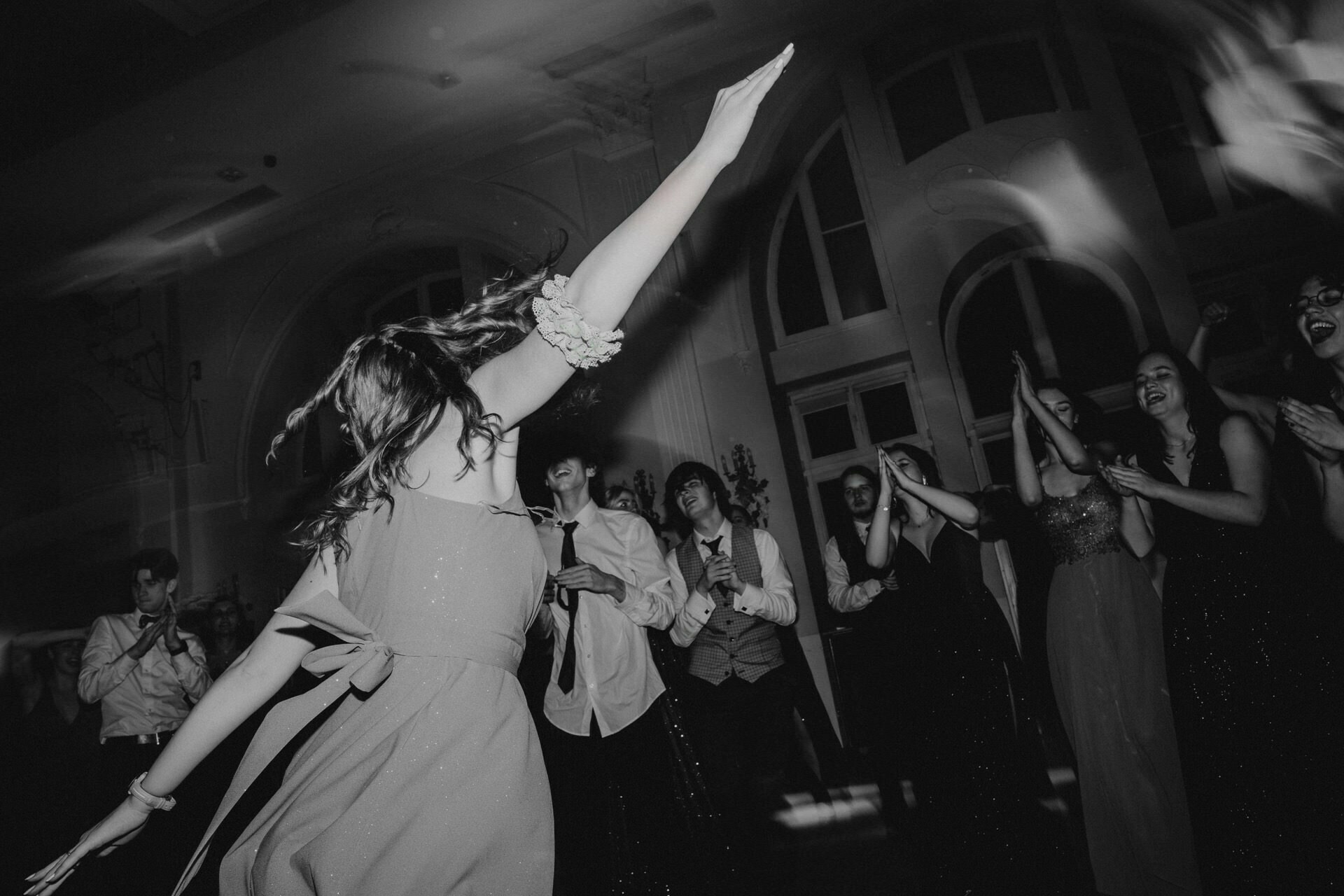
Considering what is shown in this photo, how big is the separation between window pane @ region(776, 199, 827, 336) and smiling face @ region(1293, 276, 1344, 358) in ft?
5.96

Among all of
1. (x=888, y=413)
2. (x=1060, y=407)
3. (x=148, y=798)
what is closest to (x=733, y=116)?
(x=148, y=798)

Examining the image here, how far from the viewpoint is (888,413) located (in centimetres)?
327

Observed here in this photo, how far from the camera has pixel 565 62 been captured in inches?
135

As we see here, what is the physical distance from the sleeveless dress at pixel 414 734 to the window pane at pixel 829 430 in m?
2.76

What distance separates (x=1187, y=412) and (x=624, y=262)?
2.34 meters

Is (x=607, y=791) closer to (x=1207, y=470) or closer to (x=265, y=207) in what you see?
(x=1207, y=470)

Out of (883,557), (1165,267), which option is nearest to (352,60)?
(883,557)

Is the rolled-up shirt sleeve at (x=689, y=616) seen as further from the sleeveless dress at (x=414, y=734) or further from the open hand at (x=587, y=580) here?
the sleeveless dress at (x=414, y=734)

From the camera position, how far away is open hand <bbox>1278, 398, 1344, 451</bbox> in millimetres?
1767

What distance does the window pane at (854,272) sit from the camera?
133 inches

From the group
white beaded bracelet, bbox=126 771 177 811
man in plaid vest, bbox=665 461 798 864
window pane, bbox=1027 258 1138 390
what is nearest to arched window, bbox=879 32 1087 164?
window pane, bbox=1027 258 1138 390

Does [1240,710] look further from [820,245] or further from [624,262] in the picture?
[820,245]

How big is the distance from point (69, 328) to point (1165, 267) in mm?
5746

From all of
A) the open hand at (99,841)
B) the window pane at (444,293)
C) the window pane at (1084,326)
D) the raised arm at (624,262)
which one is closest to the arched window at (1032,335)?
the window pane at (1084,326)
